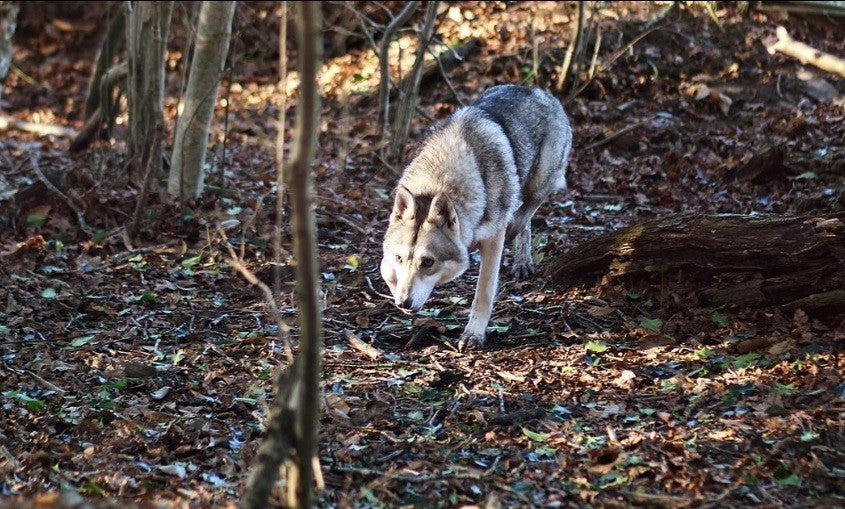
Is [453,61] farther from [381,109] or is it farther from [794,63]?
[794,63]

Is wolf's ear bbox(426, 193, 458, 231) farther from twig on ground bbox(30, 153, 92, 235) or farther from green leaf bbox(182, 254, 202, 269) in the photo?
twig on ground bbox(30, 153, 92, 235)

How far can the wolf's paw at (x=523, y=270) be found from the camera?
7512 millimetres

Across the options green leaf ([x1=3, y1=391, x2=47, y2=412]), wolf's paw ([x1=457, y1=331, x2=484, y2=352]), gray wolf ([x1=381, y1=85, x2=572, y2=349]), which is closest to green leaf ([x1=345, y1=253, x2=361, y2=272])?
gray wolf ([x1=381, y1=85, x2=572, y2=349])

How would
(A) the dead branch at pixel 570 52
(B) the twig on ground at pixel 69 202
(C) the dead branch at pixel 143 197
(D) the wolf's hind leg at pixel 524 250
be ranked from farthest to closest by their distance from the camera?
(A) the dead branch at pixel 570 52 → (B) the twig on ground at pixel 69 202 → (C) the dead branch at pixel 143 197 → (D) the wolf's hind leg at pixel 524 250

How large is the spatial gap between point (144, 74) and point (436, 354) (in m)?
5.36

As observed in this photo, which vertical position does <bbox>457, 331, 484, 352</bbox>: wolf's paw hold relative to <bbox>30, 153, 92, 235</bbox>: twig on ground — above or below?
below

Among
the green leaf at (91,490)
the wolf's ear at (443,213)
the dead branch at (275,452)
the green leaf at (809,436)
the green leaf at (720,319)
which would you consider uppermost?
the wolf's ear at (443,213)

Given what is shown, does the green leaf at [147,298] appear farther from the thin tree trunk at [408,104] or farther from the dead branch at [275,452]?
the dead branch at [275,452]

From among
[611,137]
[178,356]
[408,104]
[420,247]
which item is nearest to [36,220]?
[178,356]

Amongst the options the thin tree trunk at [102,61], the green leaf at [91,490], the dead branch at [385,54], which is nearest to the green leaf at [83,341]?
the green leaf at [91,490]

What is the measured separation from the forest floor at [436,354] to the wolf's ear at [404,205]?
0.90 m

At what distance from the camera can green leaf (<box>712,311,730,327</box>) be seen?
19.7ft

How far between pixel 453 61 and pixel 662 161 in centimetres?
446

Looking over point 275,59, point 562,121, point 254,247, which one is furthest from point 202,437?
point 275,59
